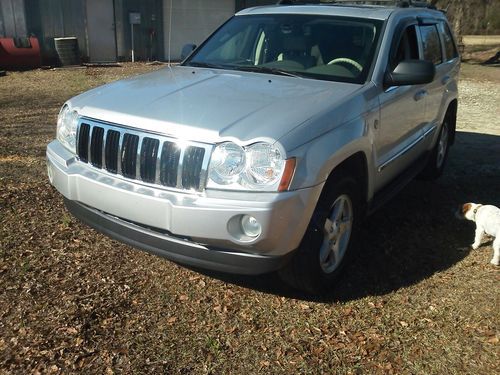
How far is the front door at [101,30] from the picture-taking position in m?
17.2

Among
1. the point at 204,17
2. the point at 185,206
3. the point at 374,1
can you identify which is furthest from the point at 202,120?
the point at 204,17

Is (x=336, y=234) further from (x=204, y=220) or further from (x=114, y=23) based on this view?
(x=114, y=23)

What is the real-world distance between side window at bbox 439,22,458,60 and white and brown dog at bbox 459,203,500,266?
7.26 ft

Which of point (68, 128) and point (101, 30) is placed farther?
point (101, 30)

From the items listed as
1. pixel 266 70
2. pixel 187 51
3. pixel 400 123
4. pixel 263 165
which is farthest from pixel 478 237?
pixel 187 51

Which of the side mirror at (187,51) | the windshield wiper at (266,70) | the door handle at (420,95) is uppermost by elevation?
the windshield wiper at (266,70)

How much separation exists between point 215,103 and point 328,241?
3.77ft

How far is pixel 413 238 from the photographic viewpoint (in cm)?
452

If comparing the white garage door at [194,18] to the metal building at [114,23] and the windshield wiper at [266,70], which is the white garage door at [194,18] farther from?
the windshield wiper at [266,70]

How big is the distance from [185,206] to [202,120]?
1.72 ft

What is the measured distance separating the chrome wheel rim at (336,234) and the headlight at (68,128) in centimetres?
177

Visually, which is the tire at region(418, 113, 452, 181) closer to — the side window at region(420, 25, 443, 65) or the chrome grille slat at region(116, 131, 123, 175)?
the side window at region(420, 25, 443, 65)

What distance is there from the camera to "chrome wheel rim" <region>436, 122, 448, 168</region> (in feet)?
19.6

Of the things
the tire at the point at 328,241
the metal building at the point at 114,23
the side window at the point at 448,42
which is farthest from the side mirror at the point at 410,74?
the metal building at the point at 114,23
